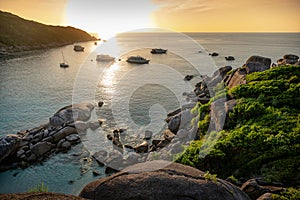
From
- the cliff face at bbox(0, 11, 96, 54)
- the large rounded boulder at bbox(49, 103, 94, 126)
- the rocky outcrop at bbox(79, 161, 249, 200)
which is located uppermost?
the cliff face at bbox(0, 11, 96, 54)

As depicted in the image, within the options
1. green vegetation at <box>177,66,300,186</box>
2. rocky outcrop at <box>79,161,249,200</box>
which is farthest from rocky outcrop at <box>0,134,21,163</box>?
green vegetation at <box>177,66,300,186</box>

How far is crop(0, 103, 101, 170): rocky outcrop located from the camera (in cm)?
1631

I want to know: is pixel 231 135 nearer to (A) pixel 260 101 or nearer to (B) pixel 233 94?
(A) pixel 260 101

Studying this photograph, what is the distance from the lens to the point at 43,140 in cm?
1853

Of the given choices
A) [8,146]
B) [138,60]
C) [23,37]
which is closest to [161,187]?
[8,146]

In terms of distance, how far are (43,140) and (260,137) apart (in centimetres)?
1578

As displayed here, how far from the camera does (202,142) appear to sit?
13.7m

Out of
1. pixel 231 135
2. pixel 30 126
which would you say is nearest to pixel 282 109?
pixel 231 135

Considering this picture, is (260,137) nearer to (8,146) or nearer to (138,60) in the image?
(8,146)

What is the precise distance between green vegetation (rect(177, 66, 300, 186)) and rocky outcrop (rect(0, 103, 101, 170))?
10.3 m

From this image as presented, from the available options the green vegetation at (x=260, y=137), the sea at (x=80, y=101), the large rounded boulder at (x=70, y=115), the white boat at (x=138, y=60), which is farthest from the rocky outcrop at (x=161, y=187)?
the white boat at (x=138, y=60)

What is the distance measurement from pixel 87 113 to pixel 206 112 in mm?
12575

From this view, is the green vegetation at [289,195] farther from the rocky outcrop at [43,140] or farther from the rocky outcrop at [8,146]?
the rocky outcrop at [8,146]

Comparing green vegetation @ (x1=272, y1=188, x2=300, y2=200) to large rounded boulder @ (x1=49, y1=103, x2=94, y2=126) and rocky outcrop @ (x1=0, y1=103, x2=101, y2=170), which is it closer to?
rocky outcrop @ (x1=0, y1=103, x2=101, y2=170)
